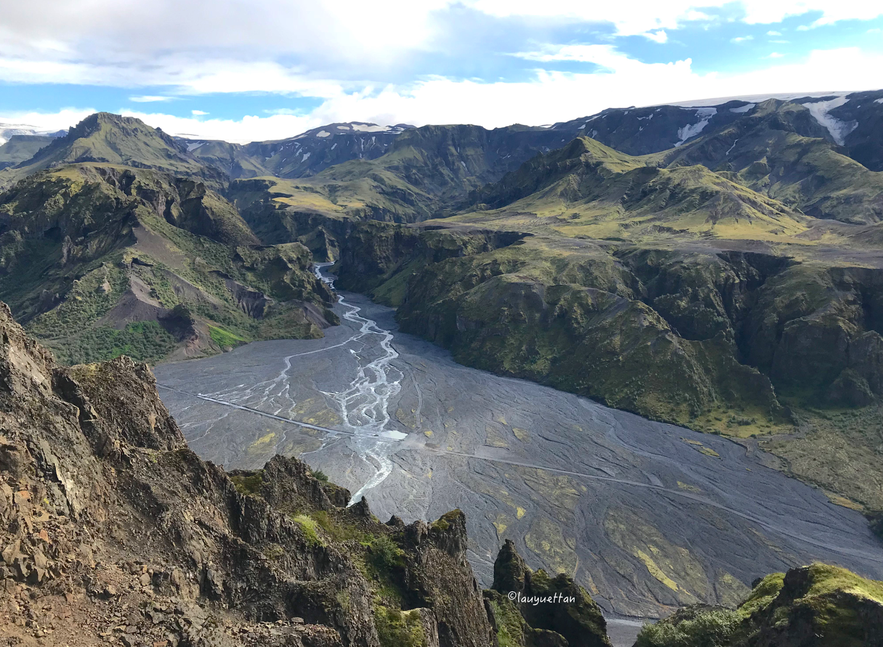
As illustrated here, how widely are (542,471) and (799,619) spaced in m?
72.7

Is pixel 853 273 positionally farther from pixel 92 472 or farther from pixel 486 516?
pixel 92 472

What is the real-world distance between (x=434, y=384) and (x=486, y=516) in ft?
214

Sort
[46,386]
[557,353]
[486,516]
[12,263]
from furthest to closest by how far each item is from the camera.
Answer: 1. [12,263]
2. [557,353]
3. [486,516]
4. [46,386]

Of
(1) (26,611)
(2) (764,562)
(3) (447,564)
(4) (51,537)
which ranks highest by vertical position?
(4) (51,537)

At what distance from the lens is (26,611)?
1744 centimetres

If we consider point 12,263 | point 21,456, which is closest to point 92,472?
point 21,456

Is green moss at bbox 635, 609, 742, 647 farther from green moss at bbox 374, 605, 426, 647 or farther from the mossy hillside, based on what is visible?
the mossy hillside

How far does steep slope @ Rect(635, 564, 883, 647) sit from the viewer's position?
3331 centimetres

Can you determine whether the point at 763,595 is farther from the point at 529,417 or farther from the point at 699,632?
the point at 529,417

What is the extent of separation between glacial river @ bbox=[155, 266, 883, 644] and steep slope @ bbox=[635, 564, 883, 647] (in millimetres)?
27265

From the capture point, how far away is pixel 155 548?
2364 cm

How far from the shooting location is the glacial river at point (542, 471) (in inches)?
3221

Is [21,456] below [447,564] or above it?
above

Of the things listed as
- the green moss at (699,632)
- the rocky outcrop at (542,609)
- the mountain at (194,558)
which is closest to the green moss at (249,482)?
the mountain at (194,558)
